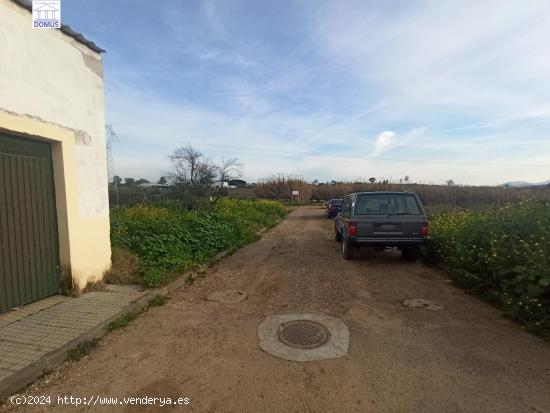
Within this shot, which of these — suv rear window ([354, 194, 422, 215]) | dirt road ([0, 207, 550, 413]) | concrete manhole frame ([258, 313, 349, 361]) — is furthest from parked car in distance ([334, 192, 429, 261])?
concrete manhole frame ([258, 313, 349, 361])

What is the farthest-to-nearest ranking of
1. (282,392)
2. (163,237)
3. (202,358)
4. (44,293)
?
(163,237), (44,293), (202,358), (282,392)

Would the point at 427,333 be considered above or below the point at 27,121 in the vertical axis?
below

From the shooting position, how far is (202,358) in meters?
3.64

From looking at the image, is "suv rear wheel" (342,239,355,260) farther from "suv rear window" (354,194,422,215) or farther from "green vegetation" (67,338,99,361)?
"green vegetation" (67,338,99,361)

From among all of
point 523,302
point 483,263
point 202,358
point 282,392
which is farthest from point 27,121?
point 483,263

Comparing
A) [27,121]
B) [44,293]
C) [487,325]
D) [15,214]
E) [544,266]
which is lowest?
[487,325]

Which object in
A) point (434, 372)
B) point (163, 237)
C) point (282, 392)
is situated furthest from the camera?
point (163, 237)

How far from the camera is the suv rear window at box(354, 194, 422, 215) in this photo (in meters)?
8.20

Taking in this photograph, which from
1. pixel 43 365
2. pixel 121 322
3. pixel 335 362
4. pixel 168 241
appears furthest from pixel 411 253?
pixel 43 365

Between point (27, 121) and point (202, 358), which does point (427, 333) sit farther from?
point (27, 121)

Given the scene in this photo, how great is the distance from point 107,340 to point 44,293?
173 cm

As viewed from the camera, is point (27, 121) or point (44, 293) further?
point (44, 293)

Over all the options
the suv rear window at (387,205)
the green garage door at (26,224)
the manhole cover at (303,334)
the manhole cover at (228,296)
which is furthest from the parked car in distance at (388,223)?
the green garage door at (26,224)

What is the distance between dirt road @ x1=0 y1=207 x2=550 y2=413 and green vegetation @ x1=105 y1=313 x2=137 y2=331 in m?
0.13
